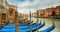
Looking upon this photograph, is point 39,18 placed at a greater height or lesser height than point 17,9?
lesser

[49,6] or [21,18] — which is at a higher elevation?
[49,6]

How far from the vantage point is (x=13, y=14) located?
371cm

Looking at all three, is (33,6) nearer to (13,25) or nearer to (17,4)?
(17,4)

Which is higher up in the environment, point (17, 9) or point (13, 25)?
point (17, 9)

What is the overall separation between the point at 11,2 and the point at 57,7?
3.72ft

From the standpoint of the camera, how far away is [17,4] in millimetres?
3764

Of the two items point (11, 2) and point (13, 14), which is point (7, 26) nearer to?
point (13, 14)

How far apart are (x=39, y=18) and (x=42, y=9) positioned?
0.76ft

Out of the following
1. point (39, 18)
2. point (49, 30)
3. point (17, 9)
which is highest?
point (17, 9)

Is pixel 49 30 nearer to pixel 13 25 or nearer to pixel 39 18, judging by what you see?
pixel 39 18

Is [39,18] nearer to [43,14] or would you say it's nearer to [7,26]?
[43,14]

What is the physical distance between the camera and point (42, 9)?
3779mm

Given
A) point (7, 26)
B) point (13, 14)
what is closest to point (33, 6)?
point (13, 14)

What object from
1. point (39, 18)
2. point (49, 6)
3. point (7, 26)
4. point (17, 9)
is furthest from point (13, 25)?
point (49, 6)
